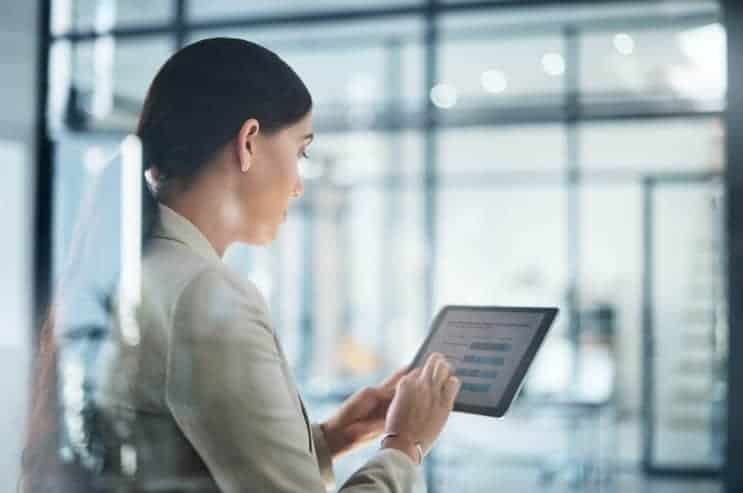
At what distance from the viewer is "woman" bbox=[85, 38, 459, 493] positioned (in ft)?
2.76

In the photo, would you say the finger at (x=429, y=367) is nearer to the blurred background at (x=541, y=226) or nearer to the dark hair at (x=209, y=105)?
the dark hair at (x=209, y=105)

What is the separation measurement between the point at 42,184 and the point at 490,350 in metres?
1.49

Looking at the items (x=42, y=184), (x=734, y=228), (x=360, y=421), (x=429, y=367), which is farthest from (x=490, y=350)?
(x=734, y=228)

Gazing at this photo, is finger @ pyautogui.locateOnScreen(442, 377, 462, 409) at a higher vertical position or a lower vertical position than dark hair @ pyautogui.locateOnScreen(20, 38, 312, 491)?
lower

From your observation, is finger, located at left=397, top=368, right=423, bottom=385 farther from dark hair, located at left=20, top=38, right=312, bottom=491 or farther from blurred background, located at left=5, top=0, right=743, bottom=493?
blurred background, located at left=5, top=0, right=743, bottom=493

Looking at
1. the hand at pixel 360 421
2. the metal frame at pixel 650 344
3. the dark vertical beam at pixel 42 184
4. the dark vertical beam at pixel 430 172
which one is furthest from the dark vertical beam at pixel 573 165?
the hand at pixel 360 421

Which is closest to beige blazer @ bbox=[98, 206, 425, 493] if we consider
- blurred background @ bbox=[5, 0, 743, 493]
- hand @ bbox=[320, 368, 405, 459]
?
hand @ bbox=[320, 368, 405, 459]

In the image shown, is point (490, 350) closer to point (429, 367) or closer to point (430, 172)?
point (429, 367)

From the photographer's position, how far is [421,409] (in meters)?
0.93

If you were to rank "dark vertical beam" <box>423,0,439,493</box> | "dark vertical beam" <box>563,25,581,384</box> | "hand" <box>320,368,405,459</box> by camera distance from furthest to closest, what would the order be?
"dark vertical beam" <box>563,25,581,384</box>, "dark vertical beam" <box>423,0,439,493</box>, "hand" <box>320,368,405,459</box>

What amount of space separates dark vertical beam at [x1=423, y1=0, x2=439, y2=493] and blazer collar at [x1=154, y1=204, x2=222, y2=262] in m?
3.43

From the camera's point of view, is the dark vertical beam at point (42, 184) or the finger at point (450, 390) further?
the dark vertical beam at point (42, 184)

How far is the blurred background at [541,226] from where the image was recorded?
4.71 meters

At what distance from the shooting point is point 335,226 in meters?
5.14
